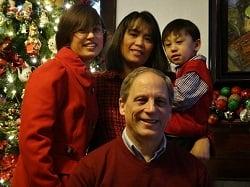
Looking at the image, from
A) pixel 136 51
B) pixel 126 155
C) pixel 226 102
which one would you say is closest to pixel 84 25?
pixel 136 51

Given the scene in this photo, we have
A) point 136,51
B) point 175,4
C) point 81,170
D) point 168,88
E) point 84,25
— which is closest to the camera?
point 81,170

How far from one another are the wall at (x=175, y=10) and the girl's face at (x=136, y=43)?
2020mm

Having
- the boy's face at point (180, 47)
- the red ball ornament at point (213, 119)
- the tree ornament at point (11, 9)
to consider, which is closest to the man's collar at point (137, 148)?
the boy's face at point (180, 47)

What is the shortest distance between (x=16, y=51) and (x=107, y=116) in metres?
1.49

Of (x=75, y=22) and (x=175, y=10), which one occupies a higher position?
(x=175, y=10)

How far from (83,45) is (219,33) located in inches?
86.8

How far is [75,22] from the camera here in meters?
1.79

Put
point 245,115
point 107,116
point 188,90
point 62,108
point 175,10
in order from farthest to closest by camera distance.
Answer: point 175,10 → point 245,115 → point 188,90 → point 107,116 → point 62,108

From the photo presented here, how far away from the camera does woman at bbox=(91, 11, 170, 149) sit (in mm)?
1904

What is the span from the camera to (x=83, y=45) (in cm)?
181

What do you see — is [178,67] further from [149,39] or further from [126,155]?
[126,155]

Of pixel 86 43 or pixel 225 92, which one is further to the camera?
pixel 225 92

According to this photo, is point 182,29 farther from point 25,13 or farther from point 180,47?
point 25,13

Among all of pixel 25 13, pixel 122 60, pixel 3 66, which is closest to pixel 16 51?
pixel 3 66
